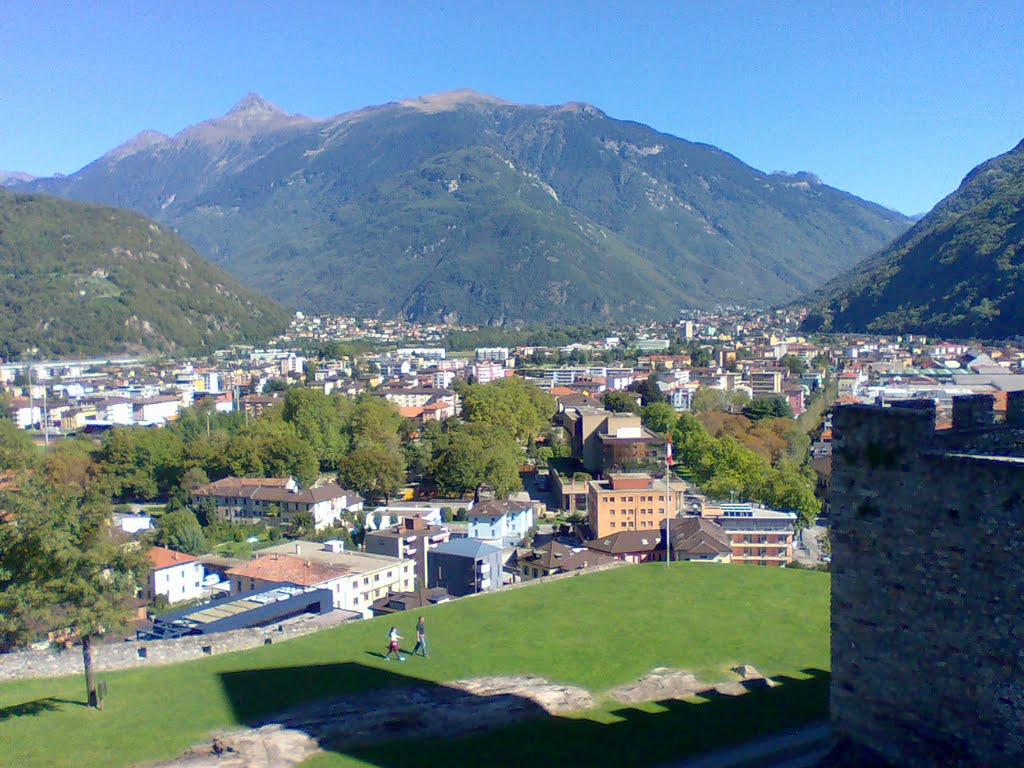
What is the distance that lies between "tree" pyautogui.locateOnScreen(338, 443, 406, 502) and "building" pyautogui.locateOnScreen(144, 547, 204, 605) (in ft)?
50.3

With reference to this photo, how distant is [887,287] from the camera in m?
140

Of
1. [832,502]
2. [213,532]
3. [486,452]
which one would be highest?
[832,502]

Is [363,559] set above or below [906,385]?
below

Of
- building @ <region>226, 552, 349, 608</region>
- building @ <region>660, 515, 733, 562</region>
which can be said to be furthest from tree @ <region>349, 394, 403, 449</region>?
building @ <region>660, 515, 733, 562</region>

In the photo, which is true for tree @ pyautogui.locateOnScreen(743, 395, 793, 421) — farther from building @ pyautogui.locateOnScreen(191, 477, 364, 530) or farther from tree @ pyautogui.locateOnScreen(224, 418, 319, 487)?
building @ pyautogui.locateOnScreen(191, 477, 364, 530)

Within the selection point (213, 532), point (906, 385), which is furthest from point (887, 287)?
point (213, 532)

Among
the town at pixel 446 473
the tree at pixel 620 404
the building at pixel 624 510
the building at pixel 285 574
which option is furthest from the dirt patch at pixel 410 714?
the tree at pixel 620 404

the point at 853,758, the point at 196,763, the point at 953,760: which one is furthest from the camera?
the point at 196,763

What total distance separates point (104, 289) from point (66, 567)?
144631mm

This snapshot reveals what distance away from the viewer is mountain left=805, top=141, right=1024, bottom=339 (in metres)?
110

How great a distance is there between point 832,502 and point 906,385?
63.5m

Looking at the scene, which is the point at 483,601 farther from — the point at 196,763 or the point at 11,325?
the point at 11,325

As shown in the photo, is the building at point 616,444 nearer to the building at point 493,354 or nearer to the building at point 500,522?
the building at point 500,522

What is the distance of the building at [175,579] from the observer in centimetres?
3238
